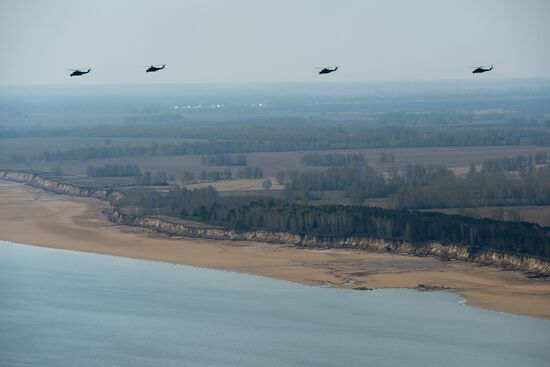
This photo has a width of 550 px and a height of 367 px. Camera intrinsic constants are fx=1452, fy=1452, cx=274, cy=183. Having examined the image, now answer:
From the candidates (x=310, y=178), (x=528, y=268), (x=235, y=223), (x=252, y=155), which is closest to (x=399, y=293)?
(x=528, y=268)

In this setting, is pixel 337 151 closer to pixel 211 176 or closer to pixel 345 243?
Result: pixel 211 176

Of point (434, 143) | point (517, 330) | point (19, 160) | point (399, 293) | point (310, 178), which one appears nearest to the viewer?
point (517, 330)

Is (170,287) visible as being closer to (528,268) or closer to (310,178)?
(528,268)

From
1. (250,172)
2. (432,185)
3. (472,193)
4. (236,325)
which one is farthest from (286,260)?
(250,172)

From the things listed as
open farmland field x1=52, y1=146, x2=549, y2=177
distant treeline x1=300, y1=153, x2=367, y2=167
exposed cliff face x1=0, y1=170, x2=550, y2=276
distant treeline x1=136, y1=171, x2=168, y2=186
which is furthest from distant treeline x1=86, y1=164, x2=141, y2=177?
exposed cliff face x1=0, y1=170, x2=550, y2=276

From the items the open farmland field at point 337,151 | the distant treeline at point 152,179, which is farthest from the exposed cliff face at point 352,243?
the open farmland field at point 337,151

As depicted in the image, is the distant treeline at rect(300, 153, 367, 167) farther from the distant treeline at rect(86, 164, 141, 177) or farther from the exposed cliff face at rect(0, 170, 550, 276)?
the exposed cliff face at rect(0, 170, 550, 276)

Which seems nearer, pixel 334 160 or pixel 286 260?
pixel 286 260
